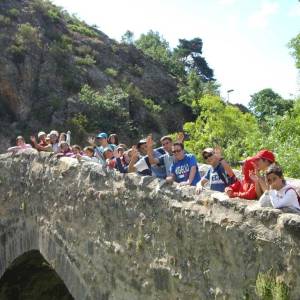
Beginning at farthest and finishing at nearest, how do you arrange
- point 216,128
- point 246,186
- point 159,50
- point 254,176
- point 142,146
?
point 159,50 < point 216,128 < point 142,146 < point 246,186 < point 254,176

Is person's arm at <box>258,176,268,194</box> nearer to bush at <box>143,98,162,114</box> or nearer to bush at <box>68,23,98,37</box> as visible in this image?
bush at <box>143,98,162,114</box>

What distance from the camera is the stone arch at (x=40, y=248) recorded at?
7.57 m

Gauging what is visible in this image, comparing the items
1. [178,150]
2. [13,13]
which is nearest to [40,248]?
[178,150]

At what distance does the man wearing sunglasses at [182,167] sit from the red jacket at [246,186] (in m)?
0.77

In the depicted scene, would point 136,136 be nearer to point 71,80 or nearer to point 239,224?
point 71,80

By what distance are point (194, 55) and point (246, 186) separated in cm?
6414

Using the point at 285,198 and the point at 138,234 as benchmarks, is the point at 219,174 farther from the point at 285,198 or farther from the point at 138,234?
the point at 285,198

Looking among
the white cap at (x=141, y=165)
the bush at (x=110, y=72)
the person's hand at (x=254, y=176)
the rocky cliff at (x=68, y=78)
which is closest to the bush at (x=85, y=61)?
the rocky cliff at (x=68, y=78)

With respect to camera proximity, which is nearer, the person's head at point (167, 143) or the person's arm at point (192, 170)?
the person's arm at point (192, 170)

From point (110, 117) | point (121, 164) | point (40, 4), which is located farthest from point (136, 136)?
point (121, 164)

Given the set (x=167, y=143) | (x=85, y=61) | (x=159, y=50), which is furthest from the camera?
(x=159, y=50)

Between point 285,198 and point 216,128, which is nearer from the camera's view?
point 285,198

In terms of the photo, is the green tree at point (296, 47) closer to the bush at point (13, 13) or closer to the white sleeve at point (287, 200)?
the white sleeve at point (287, 200)

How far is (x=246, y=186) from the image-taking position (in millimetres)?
5582
